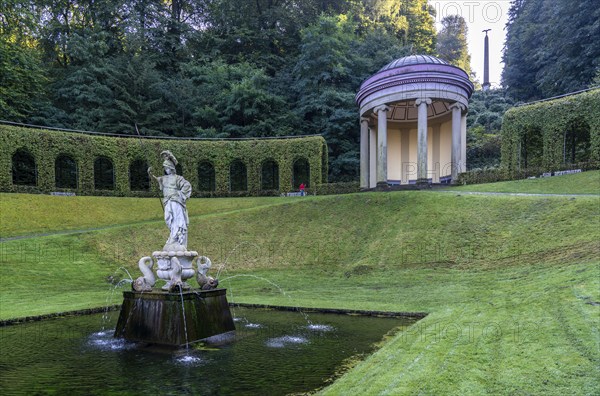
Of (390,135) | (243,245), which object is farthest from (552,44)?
(243,245)

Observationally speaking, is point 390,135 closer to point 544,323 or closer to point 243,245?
point 243,245

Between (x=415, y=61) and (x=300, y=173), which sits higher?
(x=415, y=61)

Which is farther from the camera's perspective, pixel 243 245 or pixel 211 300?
pixel 243 245

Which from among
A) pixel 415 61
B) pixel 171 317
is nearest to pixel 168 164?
pixel 171 317

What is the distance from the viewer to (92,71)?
129ft

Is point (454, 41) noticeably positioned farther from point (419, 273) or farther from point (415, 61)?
point (419, 273)

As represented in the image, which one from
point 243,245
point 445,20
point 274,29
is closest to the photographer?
point 243,245

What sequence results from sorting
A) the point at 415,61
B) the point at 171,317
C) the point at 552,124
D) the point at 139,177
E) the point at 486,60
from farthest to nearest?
the point at 486,60 < the point at 139,177 < the point at 415,61 < the point at 552,124 < the point at 171,317

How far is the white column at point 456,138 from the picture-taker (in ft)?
89.9

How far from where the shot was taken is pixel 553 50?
128ft

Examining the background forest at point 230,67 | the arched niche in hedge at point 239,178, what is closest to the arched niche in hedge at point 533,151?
the background forest at point 230,67

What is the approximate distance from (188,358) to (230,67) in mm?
40864

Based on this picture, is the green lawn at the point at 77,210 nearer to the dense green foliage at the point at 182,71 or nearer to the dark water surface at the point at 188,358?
the dense green foliage at the point at 182,71

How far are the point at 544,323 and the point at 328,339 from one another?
406cm
